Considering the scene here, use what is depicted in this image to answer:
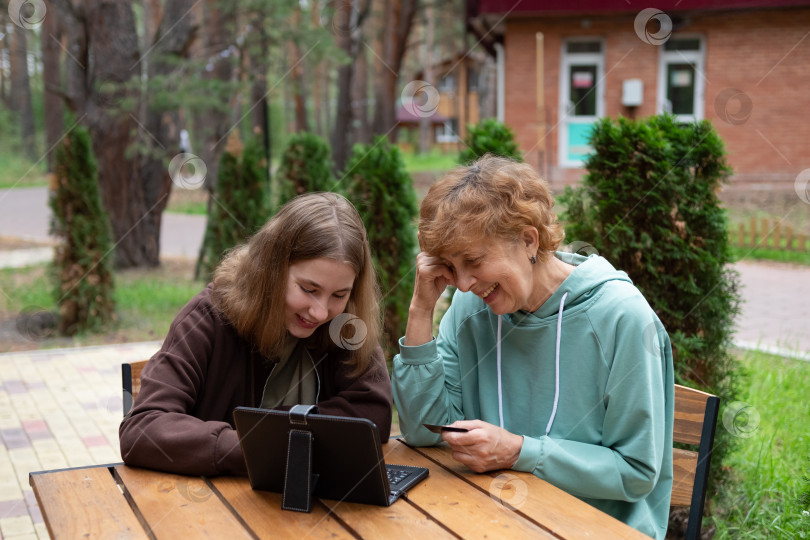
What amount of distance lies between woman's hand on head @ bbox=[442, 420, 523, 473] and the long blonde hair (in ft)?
1.45

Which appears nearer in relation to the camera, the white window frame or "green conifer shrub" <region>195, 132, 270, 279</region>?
"green conifer shrub" <region>195, 132, 270, 279</region>

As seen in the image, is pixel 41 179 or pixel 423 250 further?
pixel 41 179

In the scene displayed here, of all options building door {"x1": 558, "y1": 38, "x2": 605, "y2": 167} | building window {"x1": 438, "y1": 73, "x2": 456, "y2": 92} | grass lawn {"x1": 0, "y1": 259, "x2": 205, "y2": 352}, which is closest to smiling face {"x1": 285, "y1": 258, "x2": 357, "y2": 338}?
grass lawn {"x1": 0, "y1": 259, "x2": 205, "y2": 352}

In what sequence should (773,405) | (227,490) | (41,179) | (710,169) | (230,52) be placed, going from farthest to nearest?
1. (41,179)
2. (230,52)
3. (773,405)
4. (710,169)
5. (227,490)

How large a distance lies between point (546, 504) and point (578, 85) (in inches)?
567

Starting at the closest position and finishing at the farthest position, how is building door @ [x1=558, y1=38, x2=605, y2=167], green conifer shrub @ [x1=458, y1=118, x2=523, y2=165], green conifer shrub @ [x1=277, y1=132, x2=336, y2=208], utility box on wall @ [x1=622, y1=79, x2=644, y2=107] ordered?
1. green conifer shrub @ [x1=458, y1=118, x2=523, y2=165]
2. green conifer shrub @ [x1=277, y1=132, x2=336, y2=208]
3. utility box on wall @ [x1=622, y1=79, x2=644, y2=107]
4. building door @ [x1=558, y1=38, x2=605, y2=167]

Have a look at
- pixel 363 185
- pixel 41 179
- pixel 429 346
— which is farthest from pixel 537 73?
pixel 41 179

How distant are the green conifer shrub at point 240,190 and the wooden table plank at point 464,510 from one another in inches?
243

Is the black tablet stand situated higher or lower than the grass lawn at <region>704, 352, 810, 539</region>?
higher

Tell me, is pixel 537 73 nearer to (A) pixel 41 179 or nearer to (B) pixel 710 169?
(B) pixel 710 169

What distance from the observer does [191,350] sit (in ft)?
7.23

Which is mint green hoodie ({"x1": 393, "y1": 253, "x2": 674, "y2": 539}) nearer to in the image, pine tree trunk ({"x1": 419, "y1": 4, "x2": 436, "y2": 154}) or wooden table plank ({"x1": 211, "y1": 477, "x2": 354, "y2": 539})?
wooden table plank ({"x1": 211, "y1": 477, "x2": 354, "y2": 539})

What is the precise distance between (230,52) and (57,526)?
9.75 m

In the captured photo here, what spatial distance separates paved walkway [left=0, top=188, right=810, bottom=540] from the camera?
13.2 ft
